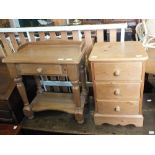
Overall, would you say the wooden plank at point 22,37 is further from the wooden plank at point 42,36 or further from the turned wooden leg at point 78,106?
the turned wooden leg at point 78,106

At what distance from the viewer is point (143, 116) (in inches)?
64.7

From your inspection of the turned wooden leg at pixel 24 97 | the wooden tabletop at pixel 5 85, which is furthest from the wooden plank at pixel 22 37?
the turned wooden leg at pixel 24 97

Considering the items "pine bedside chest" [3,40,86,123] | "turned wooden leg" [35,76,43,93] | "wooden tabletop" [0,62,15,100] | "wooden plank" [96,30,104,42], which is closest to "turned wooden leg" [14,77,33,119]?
"pine bedside chest" [3,40,86,123]

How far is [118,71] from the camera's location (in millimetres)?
1312

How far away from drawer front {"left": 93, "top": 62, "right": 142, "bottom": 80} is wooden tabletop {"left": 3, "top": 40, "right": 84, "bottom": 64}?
0.16 meters

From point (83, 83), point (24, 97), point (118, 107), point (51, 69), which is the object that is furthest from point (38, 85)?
point (118, 107)

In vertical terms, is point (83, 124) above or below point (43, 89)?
below

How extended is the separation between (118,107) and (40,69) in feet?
2.15

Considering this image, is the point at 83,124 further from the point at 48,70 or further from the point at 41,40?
the point at 41,40

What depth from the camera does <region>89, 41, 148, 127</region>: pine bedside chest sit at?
1.29 metres

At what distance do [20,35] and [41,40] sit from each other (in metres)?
0.21

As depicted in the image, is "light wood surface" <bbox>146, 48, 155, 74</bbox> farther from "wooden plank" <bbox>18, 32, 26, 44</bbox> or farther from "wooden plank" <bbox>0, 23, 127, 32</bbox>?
"wooden plank" <bbox>18, 32, 26, 44</bbox>
